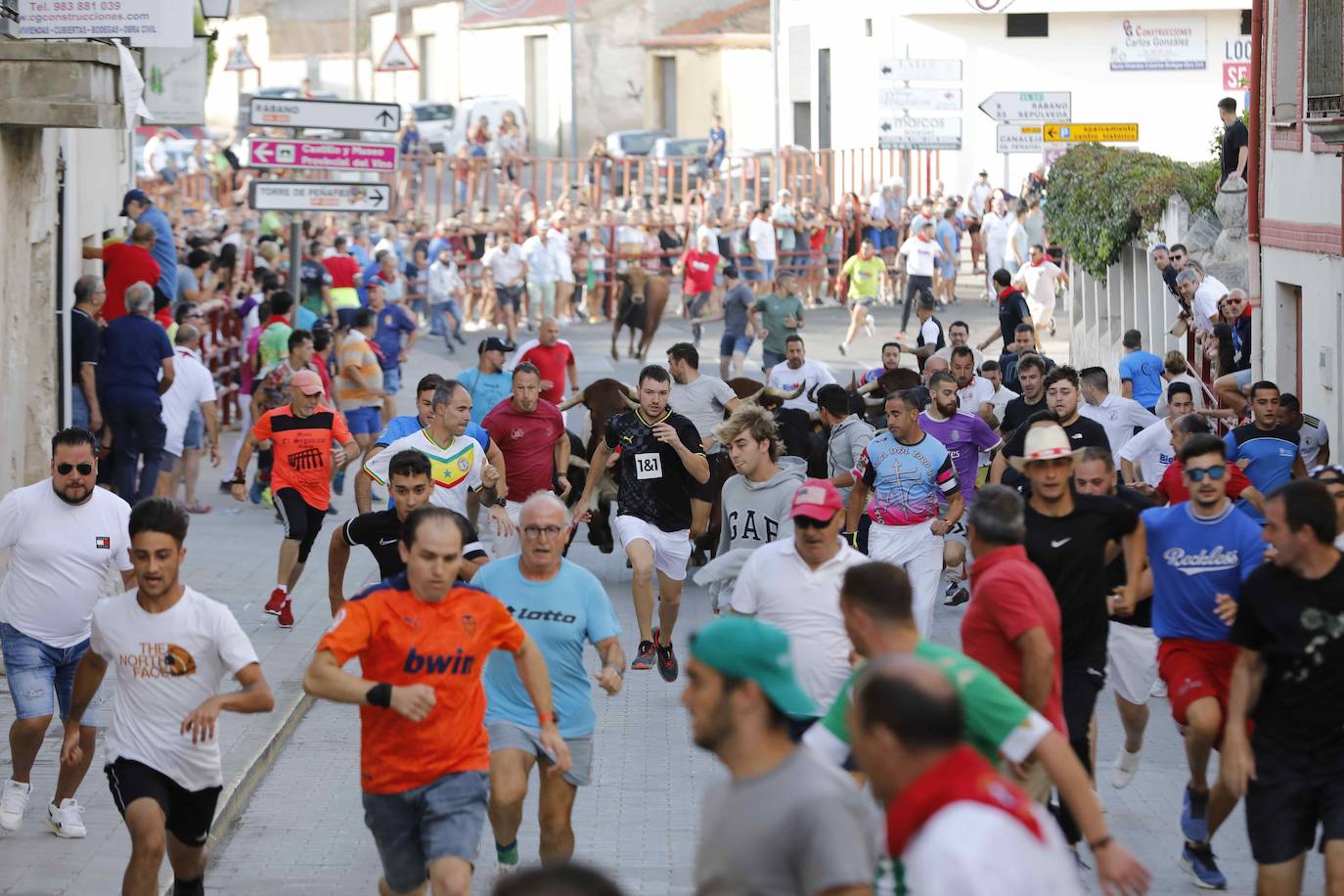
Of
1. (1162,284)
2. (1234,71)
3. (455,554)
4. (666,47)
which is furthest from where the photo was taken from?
(666,47)

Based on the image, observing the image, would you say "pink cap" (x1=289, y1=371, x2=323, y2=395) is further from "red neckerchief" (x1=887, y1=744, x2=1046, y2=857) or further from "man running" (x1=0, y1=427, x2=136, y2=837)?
"red neckerchief" (x1=887, y1=744, x2=1046, y2=857)

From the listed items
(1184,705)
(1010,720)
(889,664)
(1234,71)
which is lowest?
(1184,705)

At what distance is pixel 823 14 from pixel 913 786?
154 feet

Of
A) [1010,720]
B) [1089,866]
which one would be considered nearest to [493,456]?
[1089,866]

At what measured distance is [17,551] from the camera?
343 inches

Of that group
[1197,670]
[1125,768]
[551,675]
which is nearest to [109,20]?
[551,675]

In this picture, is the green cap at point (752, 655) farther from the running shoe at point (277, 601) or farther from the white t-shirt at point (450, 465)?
the running shoe at point (277, 601)

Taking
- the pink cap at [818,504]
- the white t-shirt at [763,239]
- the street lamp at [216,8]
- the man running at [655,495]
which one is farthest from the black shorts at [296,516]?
the white t-shirt at [763,239]

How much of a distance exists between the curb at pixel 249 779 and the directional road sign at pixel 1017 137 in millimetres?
15801

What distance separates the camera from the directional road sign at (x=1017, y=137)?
25359 mm

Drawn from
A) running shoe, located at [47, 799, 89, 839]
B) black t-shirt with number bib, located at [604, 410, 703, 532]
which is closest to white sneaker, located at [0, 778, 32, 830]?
running shoe, located at [47, 799, 89, 839]

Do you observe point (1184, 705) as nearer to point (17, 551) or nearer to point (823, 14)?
point (17, 551)

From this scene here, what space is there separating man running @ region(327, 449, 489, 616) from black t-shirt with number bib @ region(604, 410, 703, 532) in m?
1.74

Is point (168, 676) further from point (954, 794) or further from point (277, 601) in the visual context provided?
point (277, 601)
